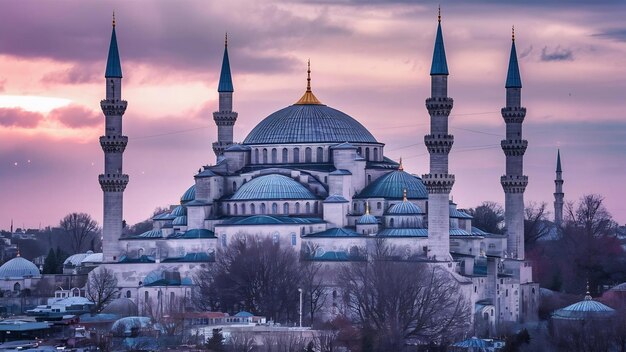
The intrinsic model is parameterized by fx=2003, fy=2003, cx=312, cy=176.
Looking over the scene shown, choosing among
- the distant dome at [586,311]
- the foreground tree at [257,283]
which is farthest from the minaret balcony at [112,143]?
the distant dome at [586,311]

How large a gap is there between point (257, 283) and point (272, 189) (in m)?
4.63

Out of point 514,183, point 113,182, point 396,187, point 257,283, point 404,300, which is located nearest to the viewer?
point 404,300

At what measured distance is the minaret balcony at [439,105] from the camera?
66.9 m

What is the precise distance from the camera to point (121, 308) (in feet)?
218

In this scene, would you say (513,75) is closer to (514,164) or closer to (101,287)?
(514,164)

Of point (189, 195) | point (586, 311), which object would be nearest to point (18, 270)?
point (189, 195)

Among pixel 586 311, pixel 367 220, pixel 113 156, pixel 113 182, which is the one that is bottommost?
pixel 586 311

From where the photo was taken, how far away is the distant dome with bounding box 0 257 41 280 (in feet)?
260

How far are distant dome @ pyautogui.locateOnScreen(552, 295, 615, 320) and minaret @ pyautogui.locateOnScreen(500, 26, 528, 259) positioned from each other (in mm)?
7739

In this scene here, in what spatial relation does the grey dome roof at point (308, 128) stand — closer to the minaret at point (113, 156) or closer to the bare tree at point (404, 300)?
the minaret at point (113, 156)

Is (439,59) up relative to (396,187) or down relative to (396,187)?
up

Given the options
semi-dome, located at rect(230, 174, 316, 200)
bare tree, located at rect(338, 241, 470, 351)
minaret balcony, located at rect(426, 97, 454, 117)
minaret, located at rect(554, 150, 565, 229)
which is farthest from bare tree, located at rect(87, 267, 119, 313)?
minaret, located at rect(554, 150, 565, 229)

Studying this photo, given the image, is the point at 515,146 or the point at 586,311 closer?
the point at 586,311

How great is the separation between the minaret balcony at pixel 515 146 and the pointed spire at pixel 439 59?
6445mm
